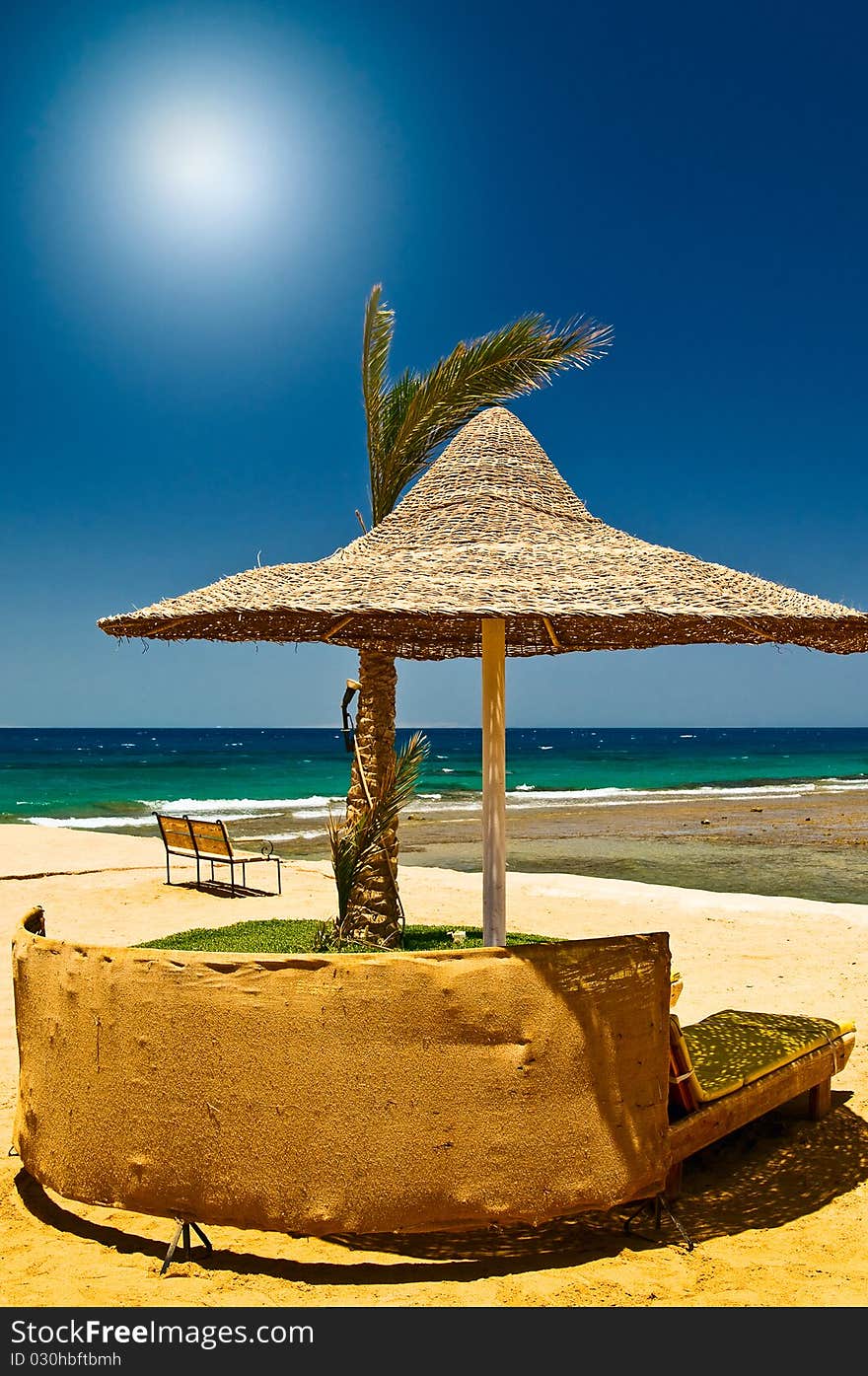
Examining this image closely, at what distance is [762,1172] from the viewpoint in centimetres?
430

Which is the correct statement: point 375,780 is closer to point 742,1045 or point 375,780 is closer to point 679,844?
point 742,1045

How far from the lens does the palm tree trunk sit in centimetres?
758

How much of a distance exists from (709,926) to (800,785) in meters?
39.9

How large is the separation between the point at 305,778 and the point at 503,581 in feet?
162

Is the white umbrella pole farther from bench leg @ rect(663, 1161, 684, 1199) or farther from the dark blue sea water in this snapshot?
the dark blue sea water

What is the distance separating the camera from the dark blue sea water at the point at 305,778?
34250 mm

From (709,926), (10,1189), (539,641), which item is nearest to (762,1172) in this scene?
(10,1189)

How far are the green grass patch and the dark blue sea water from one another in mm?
15205

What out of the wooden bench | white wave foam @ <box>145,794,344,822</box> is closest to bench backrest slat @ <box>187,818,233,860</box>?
the wooden bench

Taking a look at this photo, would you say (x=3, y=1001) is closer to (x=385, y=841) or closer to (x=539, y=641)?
(x=385, y=841)

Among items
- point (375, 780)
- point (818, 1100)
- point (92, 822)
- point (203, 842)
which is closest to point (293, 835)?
point (92, 822)

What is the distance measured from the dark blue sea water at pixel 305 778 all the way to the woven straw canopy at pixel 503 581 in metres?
18.5

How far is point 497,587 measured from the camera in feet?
14.9

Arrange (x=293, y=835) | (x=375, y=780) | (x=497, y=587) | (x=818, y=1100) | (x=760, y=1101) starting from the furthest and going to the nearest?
(x=293, y=835) → (x=375, y=780) → (x=818, y=1100) → (x=497, y=587) → (x=760, y=1101)
